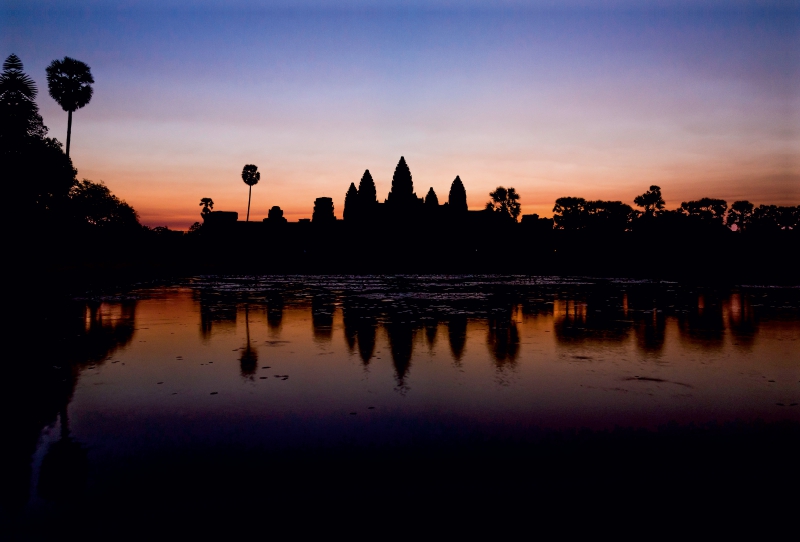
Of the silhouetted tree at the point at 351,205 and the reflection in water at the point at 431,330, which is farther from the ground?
the silhouetted tree at the point at 351,205

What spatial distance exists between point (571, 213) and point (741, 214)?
38937mm

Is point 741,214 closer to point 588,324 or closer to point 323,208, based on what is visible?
point 323,208

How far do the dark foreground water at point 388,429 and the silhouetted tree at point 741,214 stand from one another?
391 ft

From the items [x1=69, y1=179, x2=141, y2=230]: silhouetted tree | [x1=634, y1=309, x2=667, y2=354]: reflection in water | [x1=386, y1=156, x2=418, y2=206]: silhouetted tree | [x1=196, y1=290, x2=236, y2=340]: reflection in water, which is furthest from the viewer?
[x1=386, y1=156, x2=418, y2=206]: silhouetted tree

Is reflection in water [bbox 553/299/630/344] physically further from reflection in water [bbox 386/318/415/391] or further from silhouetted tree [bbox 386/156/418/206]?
silhouetted tree [bbox 386/156/418/206]

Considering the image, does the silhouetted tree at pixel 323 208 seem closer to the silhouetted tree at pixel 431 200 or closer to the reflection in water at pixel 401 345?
the silhouetted tree at pixel 431 200

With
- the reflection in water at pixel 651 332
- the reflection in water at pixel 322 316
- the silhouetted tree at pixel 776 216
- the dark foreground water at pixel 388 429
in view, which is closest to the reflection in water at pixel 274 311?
the reflection in water at pixel 322 316

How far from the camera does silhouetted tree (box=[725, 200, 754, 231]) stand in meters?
112

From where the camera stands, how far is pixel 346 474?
14.3ft

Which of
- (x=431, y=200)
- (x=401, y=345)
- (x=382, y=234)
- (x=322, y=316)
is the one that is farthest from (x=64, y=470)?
(x=431, y=200)

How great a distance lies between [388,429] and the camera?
215 inches

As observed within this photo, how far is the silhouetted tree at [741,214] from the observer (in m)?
112

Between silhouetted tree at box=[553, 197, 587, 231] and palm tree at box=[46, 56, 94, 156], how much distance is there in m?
87.8

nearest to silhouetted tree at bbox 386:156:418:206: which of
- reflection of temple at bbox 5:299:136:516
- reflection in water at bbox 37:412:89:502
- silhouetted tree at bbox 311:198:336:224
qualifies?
silhouetted tree at bbox 311:198:336:224
